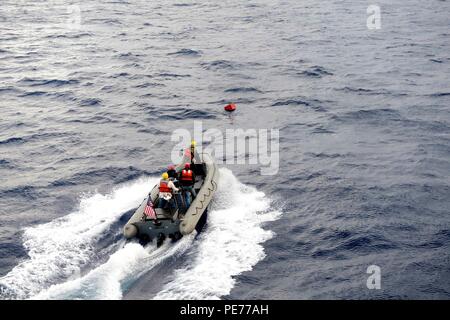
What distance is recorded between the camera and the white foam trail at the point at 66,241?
817 inches

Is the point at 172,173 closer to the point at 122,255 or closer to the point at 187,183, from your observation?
the point at 187,183

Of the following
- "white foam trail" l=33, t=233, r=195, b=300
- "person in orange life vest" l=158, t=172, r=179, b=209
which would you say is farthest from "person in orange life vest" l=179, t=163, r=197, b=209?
"white foam trail" l=33, t=233, r=195, b=300

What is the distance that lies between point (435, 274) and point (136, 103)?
25.9m

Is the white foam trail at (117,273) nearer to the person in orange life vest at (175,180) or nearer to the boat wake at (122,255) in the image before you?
the boat wake at (122,255)

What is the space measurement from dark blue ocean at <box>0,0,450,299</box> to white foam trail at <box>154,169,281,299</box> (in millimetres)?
80

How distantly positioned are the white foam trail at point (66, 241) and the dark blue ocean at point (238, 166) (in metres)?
0.08

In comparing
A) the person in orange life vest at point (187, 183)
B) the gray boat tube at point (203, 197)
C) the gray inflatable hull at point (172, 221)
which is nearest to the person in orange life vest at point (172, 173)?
the person in orange life vest at point (187, 183)

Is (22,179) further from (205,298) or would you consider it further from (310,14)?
(310,14)

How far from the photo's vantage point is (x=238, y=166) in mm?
31328

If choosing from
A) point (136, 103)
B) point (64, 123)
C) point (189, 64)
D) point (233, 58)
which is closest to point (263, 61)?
point (233, 58)

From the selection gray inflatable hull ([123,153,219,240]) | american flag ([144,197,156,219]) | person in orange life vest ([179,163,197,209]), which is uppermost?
person in orange life vest ([179,163,197,209])

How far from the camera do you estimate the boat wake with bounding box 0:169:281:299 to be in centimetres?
1998

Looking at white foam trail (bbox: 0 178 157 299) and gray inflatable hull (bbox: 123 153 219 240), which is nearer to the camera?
white foam trail (bbox: 0 178 157 299)

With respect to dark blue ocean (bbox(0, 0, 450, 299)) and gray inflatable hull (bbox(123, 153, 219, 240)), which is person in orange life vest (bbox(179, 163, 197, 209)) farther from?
dark blue ocean (bbox(0, 0, 450, 299))
